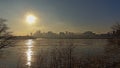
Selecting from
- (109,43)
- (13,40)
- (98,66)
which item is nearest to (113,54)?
(109,43)

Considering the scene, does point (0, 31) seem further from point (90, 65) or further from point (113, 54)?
point (113, 54)

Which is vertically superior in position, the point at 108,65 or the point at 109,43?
the point at 109,43

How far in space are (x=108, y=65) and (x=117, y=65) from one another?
136 centimetres

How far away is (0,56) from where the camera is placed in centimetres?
2869

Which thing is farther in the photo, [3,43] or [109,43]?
[109,43]

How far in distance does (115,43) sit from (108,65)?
394 centimetres

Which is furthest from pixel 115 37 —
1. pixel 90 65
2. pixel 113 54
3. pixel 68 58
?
pixel 68 58

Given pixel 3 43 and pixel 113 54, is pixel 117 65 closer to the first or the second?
pixel 113 54

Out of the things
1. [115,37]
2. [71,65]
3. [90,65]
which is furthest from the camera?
[115,37]

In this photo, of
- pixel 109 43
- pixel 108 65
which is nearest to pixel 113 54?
pixel 109 43

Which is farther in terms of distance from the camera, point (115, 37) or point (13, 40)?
point (115, 37)

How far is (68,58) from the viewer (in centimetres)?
2725

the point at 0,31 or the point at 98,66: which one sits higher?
the point at 0,31

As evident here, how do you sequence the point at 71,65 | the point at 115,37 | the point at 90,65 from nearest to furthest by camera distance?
the point at 71,65
the point at 90,65
the point at 115,37
